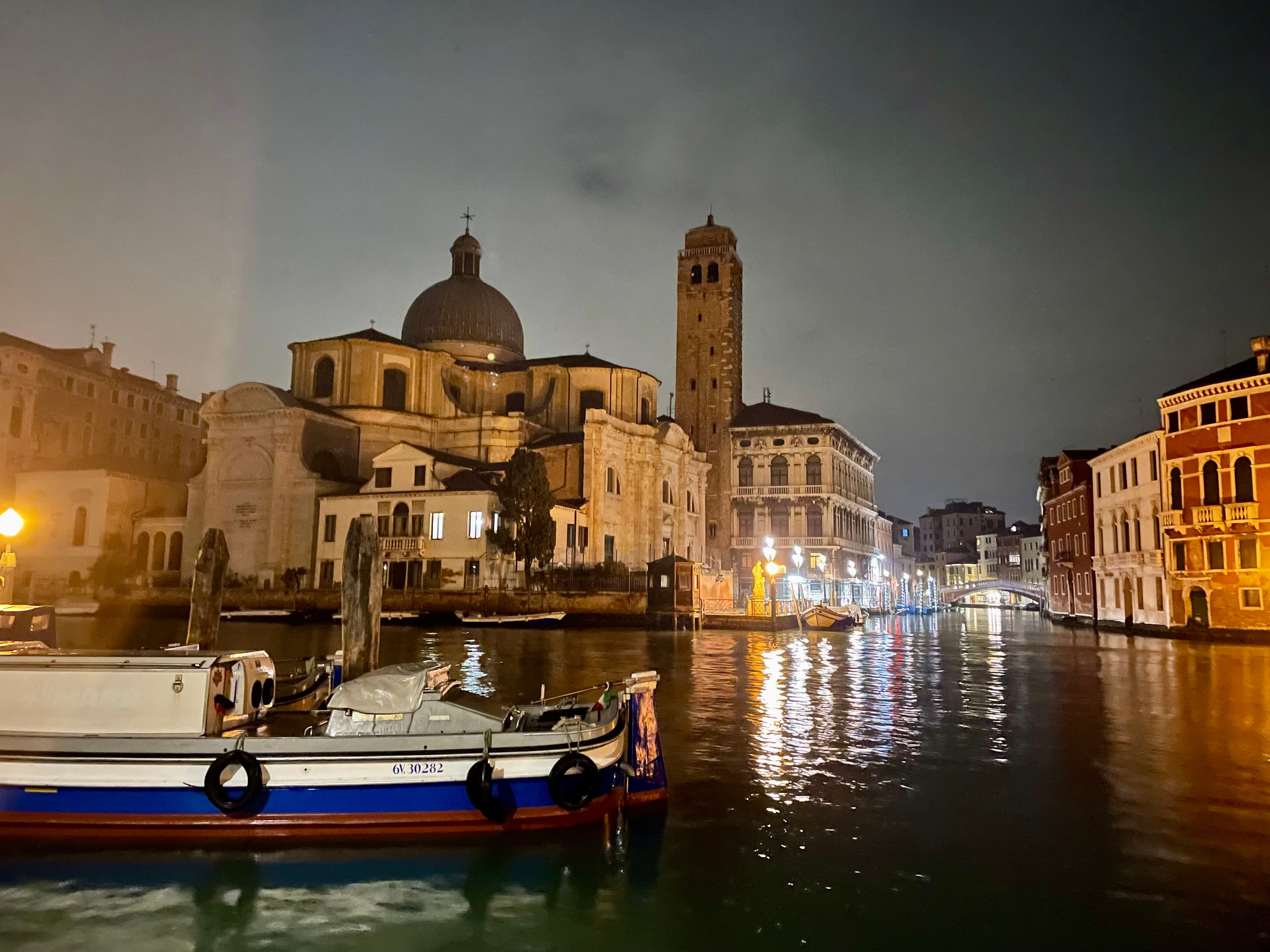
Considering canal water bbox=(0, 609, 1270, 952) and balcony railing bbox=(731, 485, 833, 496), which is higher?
balcony railing bbox=(731, 485, 833, 496)

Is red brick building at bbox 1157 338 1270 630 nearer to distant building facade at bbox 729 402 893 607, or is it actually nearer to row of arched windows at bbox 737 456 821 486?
distant building facade at bbox 729 402 893 607

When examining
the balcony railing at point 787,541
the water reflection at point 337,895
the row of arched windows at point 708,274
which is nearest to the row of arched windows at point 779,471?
the balcony railing at point 787,541

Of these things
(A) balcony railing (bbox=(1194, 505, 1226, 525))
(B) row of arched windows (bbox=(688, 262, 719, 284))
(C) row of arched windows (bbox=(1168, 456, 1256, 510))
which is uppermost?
(B) row of arched windows (bbox=(688, 262, 719, 284))

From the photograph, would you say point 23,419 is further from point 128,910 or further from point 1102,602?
point 1102,602

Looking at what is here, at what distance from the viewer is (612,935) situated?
22.3 feet

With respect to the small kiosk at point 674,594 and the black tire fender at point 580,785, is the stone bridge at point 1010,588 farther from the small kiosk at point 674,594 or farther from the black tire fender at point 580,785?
the black tire fender at point 580,785

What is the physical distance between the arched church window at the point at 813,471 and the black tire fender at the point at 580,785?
5565 centimetres

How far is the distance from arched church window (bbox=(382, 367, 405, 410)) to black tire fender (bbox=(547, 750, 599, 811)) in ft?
158

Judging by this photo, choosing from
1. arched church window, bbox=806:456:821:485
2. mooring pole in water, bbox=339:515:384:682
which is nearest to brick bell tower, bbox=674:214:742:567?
arched church window, bbox=806:456:821:485

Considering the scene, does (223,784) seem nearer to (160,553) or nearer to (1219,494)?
(1219,494)

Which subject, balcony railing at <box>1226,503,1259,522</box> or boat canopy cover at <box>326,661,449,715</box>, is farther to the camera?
balcony railing at <box>1226,503,1259,522</box>

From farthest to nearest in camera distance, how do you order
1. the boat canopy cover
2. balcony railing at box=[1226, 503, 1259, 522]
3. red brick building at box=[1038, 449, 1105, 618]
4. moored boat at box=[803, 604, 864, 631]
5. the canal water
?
red brick building at box=[1038, 449, 1105, 618] → moored boat at box=[803, 604, 864, 631] → balcony railing at box=[1226, 503, 1259, 522] → the boat canopy cover → the canal water

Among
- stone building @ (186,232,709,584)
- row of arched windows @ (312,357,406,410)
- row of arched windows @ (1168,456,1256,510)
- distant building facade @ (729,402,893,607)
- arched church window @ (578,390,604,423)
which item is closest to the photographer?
row of arched windows @ (1168,456,1256,510)

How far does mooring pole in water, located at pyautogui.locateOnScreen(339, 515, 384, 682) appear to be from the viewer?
54.1 ft
